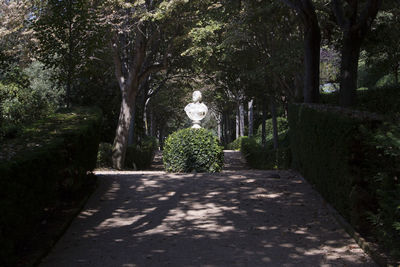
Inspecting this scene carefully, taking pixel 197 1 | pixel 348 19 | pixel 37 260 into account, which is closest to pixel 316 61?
pixel 348 19

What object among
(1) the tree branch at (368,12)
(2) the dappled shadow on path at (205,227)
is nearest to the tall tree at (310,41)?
(1) the tree branch at (368,12)

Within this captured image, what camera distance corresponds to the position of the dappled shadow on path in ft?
18.3

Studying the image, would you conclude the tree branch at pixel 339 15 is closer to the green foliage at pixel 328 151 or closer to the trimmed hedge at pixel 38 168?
the green foliage at pixel 328 151

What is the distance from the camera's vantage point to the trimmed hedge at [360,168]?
479 cm

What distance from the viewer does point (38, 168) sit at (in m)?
5.38

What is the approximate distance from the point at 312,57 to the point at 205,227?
6913mm

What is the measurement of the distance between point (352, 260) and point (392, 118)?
1845 millimetres

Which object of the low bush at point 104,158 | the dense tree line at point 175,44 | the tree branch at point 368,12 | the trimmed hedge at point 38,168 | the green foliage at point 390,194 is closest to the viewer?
the trimmed hedge at point 38,168

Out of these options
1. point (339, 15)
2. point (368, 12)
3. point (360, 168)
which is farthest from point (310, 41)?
point (360, 168)

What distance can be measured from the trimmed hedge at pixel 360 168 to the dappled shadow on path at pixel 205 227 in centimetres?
42

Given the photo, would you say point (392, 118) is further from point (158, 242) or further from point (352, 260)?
point (158, 242)

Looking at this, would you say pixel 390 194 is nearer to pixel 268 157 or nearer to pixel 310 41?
pixel 310 41

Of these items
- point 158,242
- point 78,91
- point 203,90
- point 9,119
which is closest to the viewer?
point 158,242

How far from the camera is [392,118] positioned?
225 inches
